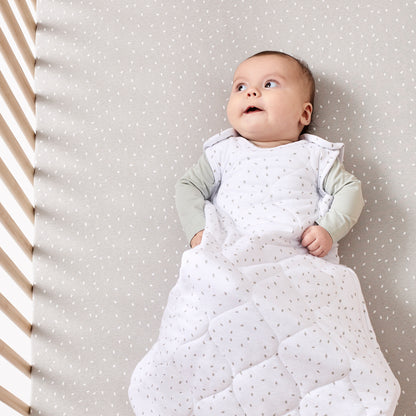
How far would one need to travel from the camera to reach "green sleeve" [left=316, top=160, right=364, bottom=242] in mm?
1146

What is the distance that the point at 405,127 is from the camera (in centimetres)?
128

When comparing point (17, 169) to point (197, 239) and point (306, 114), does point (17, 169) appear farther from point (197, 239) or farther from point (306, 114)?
point (306, 114)

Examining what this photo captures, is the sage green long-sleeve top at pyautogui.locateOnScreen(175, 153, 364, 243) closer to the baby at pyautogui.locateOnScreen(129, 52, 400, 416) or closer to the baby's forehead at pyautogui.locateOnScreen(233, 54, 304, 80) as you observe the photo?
the baby at pyautogui.locateOnScreen(129, 52, 400, 416)

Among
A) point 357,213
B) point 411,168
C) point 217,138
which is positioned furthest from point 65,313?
point 411,168

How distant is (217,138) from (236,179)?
4.8 inches

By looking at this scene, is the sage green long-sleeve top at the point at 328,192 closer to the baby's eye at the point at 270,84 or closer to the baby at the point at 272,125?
the baby at the point at 272,125

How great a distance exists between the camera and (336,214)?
1154 mm

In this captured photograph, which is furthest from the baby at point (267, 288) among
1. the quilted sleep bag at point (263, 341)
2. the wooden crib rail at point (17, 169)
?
the wooden crib rail at point (17, 169)

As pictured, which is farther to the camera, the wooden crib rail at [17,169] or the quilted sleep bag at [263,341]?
the wooden crib rail at [17,169]

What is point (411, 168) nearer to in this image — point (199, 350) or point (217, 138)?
point (217, 138)

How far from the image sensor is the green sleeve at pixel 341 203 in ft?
3.76

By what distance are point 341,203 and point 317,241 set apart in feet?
0.34

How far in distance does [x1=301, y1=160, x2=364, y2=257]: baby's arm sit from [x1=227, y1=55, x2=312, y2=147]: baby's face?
0.14 m

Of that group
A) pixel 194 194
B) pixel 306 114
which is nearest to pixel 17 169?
pixel 194 194
